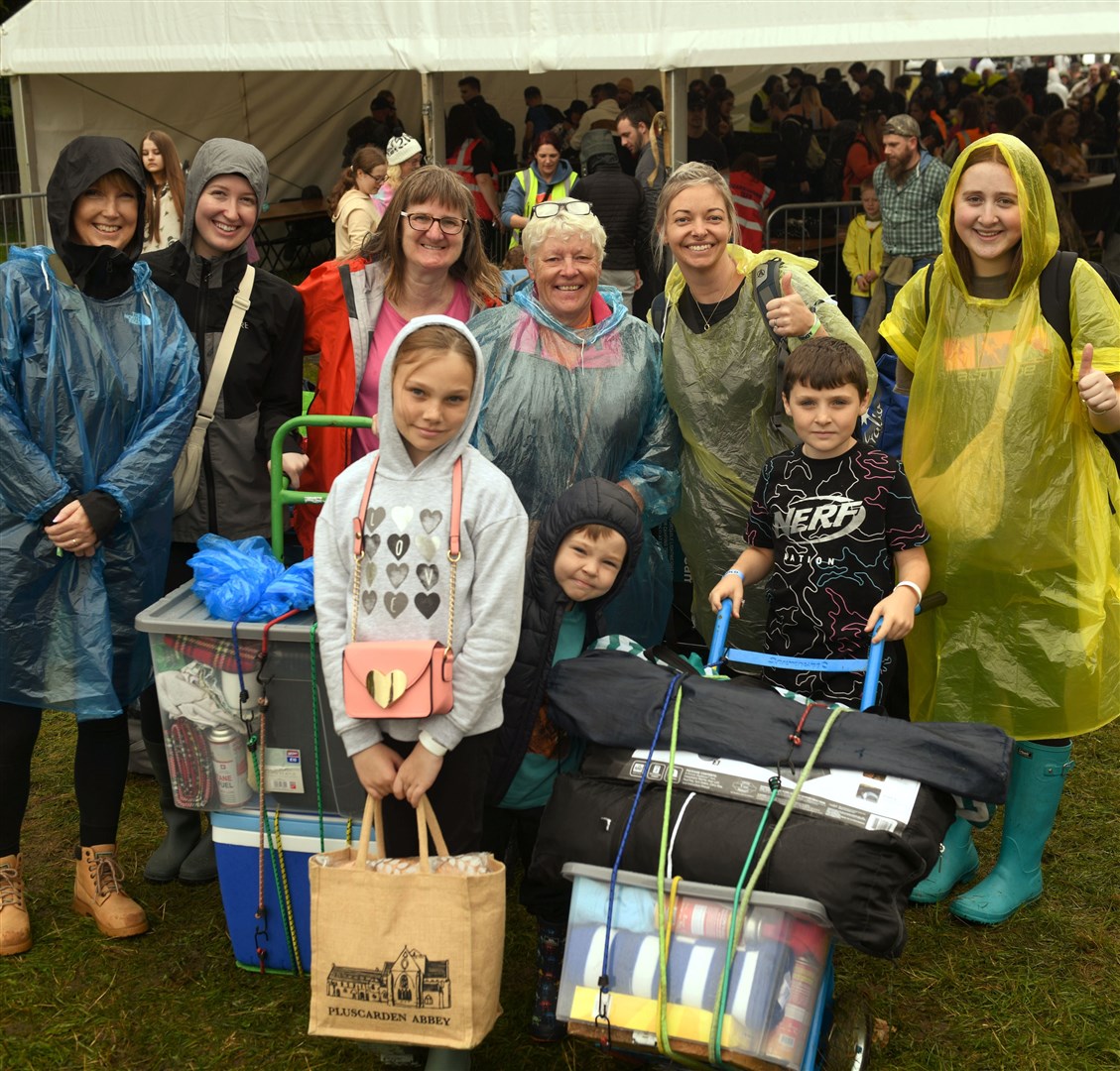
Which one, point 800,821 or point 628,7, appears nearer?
point 800,821

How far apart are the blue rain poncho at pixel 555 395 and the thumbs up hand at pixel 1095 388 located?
1.05m

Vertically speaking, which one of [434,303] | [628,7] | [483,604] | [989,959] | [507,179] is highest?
[628,7]

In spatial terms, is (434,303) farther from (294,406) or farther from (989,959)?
(989,959)

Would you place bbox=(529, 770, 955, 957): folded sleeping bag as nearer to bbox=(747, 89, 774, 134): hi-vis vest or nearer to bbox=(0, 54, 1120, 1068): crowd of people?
bbox=(0, 54, 1120, 1068): crowd of people

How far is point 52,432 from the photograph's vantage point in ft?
9.87

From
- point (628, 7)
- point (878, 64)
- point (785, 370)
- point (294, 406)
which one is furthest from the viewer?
point (878, 64)

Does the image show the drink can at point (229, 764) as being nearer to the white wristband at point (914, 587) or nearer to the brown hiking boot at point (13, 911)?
the brown hiking boot at point (13, 911)

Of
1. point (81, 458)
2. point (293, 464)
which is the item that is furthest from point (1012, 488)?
point (81, 458)

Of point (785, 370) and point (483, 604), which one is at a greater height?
point (785, 370)

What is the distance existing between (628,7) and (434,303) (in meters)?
5.78

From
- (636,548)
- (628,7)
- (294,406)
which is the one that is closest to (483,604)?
(636,548)

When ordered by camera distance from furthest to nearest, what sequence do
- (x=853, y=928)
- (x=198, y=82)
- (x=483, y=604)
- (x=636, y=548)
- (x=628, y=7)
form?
(x=198, y=82)
(x=628, y=7)
(x=636, y=548)
(x=483, y=604)
(x=853, y=928)

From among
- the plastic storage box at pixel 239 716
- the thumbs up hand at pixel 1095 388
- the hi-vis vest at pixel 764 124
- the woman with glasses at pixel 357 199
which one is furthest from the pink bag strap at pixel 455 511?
the hi-vis vest at pixel 764 124

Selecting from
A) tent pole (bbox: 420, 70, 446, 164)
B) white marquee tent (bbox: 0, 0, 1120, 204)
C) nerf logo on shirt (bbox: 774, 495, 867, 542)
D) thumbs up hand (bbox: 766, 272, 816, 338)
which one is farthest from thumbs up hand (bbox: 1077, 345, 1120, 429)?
tent pole (bbox: 420, 70, 446, 164)
